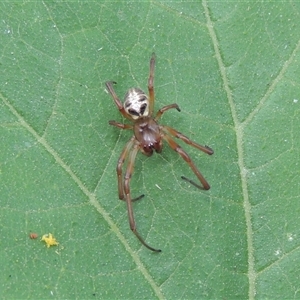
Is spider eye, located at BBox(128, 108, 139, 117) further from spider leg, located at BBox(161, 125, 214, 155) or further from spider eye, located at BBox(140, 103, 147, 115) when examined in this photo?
spider leg, located at BBox(161, 125, 214, 155)

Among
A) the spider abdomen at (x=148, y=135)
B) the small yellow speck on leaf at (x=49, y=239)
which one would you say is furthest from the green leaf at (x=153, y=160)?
the spider abdomen at (x=148, y=135)

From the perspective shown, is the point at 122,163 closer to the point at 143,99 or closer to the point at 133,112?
the point at 133,112

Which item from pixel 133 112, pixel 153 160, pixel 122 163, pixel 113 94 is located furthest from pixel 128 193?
pixel 113 94

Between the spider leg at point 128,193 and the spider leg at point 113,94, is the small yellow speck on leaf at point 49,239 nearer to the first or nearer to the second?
the spider leg at point 128,193

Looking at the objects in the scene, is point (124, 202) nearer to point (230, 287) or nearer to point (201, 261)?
point (201, 261)

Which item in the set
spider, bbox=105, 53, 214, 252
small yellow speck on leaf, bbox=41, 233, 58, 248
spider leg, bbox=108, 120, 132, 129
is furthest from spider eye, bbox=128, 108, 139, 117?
small yellow speck on leaf, bbox=41, 233, 58, 248

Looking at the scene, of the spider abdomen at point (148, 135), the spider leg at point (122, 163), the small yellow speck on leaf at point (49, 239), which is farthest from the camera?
the spider abdomen at point (148, 135)
